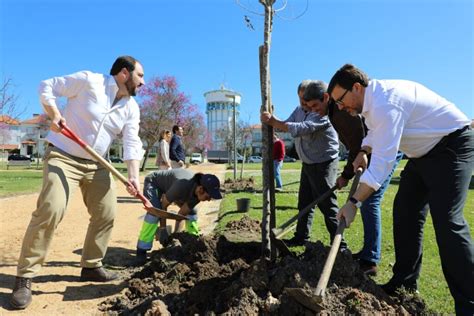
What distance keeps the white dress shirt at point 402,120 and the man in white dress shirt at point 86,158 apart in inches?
92.1

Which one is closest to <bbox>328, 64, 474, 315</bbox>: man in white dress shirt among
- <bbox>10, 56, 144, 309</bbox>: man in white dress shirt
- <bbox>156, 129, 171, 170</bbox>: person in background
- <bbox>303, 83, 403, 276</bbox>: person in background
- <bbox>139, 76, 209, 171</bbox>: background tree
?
<bbox>303, 83, 403, 276</bbox>: person in background

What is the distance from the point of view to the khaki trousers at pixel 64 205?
3447 millimetres

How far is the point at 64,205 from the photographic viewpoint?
3555mm

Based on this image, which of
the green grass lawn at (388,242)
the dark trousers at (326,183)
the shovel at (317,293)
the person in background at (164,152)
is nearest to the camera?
the shovel at (317,293)

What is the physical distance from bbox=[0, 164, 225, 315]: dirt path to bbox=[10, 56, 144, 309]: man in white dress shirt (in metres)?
0.18

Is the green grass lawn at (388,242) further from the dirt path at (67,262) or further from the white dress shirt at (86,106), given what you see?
the white dress shirt at (86,106)

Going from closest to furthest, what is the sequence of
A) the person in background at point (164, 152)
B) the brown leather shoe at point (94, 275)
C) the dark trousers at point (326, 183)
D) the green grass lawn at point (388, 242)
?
the green grass lawn at point (388, 242) → the brown leather shoe at point (94, 275) → the dark trousers at point (326, 183) → the person in background at point (164, 152)

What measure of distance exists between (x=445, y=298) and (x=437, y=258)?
1320 millimetres

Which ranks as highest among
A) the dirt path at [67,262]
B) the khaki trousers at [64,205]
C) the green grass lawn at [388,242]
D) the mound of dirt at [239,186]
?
the khaki trousers at [64,205]

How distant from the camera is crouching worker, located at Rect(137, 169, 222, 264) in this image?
4.47m

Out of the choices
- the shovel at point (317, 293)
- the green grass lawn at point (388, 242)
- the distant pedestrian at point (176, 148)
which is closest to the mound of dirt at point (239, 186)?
the green grass lawn at point (388, 242)

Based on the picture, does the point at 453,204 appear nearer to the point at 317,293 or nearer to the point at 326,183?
the point at 317,293

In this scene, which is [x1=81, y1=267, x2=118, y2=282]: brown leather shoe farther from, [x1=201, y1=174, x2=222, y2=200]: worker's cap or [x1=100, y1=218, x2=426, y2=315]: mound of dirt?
[x1=201, y1=174, x2=222, y2=200]: worker's cap

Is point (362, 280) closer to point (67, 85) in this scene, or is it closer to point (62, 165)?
point (62, 165)
